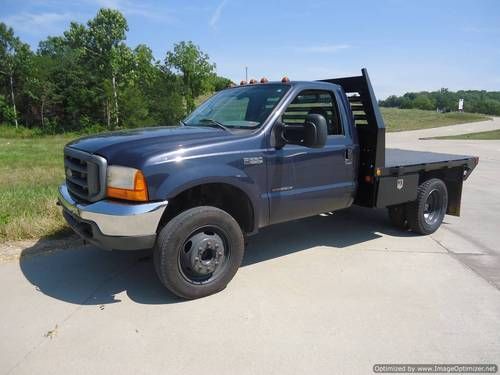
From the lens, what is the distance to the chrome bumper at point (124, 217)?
3.26 m

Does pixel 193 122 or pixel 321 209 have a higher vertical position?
pixel 193 122

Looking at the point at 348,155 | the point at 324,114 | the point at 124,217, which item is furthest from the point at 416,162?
the point at 124,217

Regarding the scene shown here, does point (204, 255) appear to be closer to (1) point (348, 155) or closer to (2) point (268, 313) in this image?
(2) point (268, 313)

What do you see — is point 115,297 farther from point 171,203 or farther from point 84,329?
point 171,203

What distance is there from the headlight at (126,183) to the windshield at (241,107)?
129 centimetres

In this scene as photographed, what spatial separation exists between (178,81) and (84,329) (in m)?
44.8

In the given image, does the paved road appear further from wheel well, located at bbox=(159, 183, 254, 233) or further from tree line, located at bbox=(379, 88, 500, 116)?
tree line, located at bbox=(379, 88, 500, 116)

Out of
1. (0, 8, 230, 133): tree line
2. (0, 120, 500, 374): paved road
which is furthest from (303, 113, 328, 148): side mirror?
(0, 8, 230, 133): tree line

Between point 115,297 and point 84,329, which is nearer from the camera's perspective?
point 84,329

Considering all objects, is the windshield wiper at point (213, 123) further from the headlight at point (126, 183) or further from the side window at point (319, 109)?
the headlight at point (126, 183)

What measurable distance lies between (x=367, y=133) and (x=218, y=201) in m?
2.07

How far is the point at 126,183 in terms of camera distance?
3.31 m

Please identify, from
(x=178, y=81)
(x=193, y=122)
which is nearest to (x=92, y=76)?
(x=178, y=81)

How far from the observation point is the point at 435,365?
2799 mm
